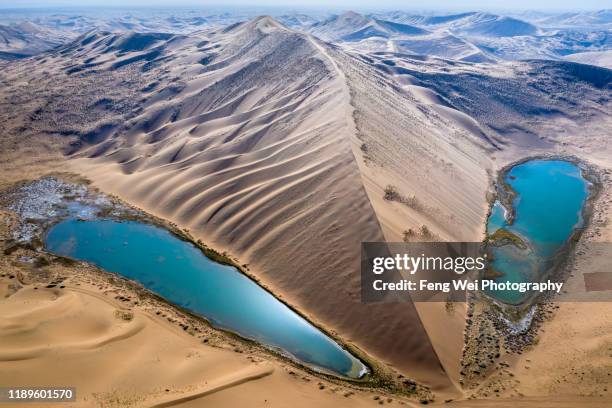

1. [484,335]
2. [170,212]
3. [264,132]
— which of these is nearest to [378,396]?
[484,335]

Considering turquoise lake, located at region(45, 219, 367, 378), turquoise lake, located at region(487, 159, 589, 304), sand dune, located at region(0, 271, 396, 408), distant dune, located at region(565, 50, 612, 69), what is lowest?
sand dune, located at region(0, 271, 396, 408)

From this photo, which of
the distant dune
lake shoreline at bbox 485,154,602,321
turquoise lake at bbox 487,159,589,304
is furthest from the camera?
the distant dune

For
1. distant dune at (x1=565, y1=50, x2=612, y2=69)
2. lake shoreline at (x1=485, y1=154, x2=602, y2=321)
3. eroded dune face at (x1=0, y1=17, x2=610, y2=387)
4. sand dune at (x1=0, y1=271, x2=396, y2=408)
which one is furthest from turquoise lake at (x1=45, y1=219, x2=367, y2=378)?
distant dune at (x1=565, y1=50, x2=612, y2=69)

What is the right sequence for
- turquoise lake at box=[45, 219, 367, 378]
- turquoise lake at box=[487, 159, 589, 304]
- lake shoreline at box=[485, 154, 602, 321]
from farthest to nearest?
1. turquoise lake at box=[487, 159, 589, 304]
2. lake shoreline at box=[485, 154, 602, 321]
3. turquoise lake at box=[45, 219, 367, 378]

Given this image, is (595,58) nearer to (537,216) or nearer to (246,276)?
(537,216)

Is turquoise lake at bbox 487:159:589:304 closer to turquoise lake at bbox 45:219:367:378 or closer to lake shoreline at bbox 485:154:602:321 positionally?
lake shoreline at bbox 485:154:602:321

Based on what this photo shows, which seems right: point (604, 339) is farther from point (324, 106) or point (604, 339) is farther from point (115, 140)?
point (115, 140)

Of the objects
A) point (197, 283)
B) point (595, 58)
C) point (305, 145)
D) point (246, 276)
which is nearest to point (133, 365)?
Answer: point (197, 283)
